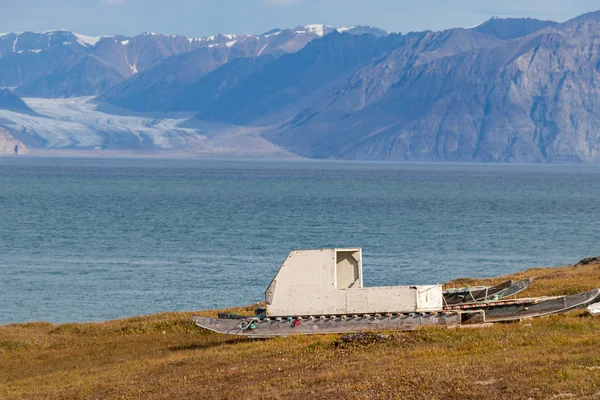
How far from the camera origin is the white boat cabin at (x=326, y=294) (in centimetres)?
2717

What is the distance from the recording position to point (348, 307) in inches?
1077

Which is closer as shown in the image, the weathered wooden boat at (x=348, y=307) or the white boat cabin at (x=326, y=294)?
the weathered wooden boat at (x=348, y=307)

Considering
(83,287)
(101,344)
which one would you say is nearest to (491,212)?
(83,287)

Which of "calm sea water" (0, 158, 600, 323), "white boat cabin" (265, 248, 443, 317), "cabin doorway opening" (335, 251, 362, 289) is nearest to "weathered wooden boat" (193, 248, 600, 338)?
"white boat cabin" (265, 248, 443, 317)

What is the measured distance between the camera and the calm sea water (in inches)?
2283

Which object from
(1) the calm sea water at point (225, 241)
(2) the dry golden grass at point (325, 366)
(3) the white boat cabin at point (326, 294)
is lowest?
(1) the calm sea water at point (225, 241)

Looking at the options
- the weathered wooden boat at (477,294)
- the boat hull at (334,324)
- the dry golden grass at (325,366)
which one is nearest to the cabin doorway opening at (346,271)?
the boat hull at (334,324)

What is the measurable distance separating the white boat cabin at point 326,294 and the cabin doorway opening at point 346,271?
1653 mm

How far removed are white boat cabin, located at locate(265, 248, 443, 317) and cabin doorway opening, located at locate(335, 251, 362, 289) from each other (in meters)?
1.65

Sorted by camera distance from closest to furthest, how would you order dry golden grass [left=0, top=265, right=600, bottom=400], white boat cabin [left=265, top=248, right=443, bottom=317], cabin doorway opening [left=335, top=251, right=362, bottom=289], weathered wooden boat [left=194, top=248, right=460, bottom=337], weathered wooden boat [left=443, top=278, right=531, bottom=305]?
dry golden grass [left=0, top=265, right=600, bottom=400], weathered wooden boat [left=194, top=248, right=460, bottom=337], white boat cabin [left=265, top=248, right=443, bottom=317], cabin doorway opening [left=335, top=251, right=362, bottom=289], weathered wooden boat [left=443, top=278, right=531, bottom=305]

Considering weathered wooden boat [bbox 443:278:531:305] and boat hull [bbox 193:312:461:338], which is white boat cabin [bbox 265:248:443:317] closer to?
boat hull [bbox 193:312:461:338]

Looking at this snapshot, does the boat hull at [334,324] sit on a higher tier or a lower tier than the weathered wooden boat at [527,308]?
lower

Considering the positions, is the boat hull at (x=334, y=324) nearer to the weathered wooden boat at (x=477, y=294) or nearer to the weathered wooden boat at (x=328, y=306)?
the weathered wooden boat at (x=328, y=306)

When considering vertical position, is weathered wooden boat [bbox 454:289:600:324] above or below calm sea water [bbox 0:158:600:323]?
above
